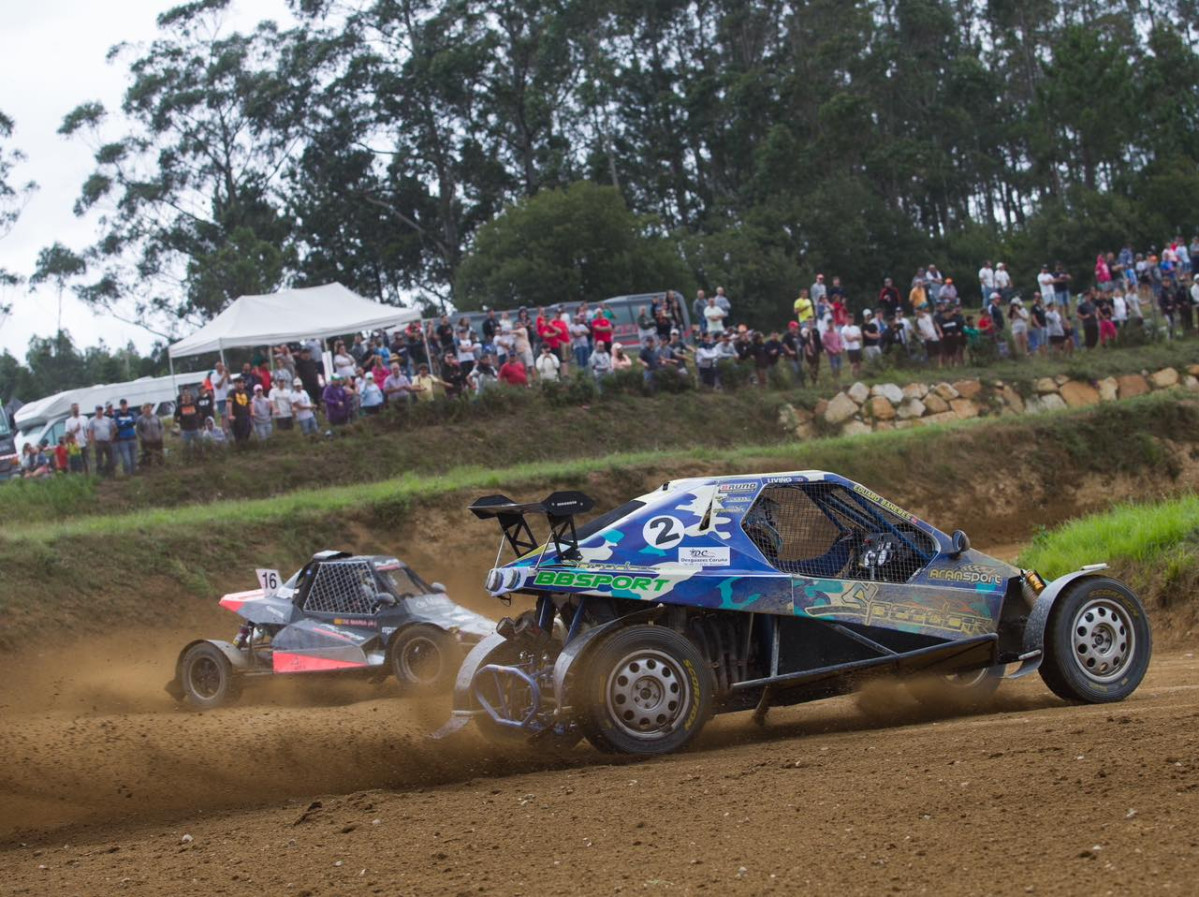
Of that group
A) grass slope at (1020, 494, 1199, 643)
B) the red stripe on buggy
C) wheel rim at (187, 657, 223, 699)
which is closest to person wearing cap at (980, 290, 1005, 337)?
grass slope at (1020, 494, 1199, 643)

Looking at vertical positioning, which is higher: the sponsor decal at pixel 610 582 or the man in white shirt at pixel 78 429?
the man in white shirt at pixel 78 429

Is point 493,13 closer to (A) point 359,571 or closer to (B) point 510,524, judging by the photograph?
(A) point 359,571

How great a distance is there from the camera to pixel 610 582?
26.8ft

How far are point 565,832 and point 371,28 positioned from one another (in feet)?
179

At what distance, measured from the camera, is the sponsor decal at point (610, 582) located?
26.8 ft

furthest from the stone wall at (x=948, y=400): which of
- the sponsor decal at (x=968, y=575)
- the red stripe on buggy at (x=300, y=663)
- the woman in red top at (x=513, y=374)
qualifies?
the sponsor decal at (x=968, y=575)

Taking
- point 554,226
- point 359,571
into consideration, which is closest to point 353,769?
point 359,571

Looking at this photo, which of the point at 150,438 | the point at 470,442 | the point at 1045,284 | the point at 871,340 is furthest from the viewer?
the point at 1045,284

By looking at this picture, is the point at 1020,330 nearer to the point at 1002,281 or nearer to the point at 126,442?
the point at 1002,281

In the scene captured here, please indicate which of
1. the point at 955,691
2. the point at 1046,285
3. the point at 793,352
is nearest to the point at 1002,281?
the point at 1046,285

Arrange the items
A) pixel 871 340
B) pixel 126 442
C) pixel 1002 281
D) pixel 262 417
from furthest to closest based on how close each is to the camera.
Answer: pixel 1002 281 → pixel 871 340 → pixel 262 417 → pixel 126 442

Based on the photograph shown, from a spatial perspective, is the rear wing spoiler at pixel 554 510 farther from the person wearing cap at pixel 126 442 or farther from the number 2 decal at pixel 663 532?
the person wearing cap at pixel 126 442

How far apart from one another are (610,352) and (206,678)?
614 inches

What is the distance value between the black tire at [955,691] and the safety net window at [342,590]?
6300 millimetres
